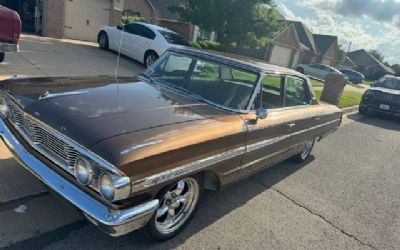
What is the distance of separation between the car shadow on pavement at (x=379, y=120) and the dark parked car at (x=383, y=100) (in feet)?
1.08

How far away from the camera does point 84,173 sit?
2.52 meters

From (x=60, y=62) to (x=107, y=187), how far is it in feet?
25.9

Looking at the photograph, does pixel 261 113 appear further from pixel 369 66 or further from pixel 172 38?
pixel 369 66

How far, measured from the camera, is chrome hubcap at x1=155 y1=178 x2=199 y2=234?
3046 millimetres

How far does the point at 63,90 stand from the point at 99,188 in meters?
1.33

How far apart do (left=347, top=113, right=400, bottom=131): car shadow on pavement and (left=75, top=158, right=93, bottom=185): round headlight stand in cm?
1032

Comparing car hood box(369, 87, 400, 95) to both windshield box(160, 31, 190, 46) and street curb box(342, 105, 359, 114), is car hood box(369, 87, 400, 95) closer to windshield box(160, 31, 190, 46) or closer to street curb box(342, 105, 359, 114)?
street curb box(342, 105, 359, 114)

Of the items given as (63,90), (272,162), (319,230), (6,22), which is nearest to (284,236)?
(319,230)

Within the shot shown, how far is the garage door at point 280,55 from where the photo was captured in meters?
33.0

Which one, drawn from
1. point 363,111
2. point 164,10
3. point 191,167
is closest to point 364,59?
point 164,10

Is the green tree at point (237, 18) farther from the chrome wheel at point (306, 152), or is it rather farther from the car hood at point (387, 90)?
the chrome wheel at point (306, 152)

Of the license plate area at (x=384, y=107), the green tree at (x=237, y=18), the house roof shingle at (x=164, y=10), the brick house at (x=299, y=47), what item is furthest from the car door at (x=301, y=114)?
the brick house at (x=299, y=47)

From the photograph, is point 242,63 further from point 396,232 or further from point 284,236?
point 396,232

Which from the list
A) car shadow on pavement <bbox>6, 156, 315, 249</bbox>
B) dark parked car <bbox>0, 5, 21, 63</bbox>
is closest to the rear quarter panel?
dark parked car <bbox>0, 5, 21, 63</bbox>
